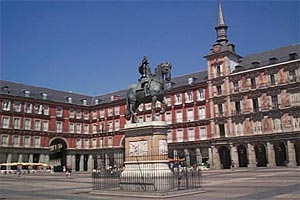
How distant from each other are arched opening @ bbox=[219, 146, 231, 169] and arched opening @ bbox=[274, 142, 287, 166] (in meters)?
7.65

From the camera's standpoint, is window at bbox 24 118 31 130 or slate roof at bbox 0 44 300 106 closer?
slate roof at bbox 0 44 300 106

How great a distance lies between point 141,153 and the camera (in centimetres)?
1656

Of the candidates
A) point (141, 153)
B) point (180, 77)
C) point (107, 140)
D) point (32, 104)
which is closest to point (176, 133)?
point (180, 77)

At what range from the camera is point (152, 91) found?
1720cm

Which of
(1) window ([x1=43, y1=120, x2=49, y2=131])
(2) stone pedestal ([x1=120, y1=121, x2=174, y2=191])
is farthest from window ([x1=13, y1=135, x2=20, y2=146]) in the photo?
(2) stone pedestal ([x1=120, y1=121, x2=174, y2=191])

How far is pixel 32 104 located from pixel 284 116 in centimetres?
4446

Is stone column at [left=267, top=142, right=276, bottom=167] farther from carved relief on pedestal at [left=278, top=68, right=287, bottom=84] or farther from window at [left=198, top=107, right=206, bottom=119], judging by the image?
window at [left=198, top=107, right=206, bottom=119]

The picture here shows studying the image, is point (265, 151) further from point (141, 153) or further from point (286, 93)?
point (141, 153)

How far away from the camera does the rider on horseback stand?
17.5 m

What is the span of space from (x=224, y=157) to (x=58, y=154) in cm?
3476

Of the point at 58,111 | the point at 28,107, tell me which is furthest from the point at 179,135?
the point at 28,107

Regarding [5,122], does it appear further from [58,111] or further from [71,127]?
[71,127]

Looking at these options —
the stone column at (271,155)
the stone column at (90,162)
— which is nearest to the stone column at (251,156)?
A: the stone column at (271,155)

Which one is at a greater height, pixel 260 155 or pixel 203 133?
pixel 203 133
